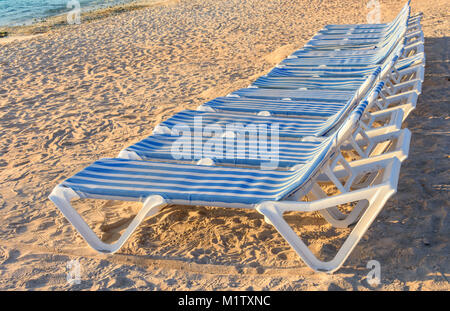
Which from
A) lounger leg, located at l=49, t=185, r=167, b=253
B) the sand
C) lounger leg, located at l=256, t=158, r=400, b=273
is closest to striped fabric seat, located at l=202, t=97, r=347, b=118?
the sand

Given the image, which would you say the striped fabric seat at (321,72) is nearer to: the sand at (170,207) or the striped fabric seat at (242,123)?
the sand at (170,207)

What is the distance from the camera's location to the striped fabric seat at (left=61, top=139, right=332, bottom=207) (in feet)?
8.66

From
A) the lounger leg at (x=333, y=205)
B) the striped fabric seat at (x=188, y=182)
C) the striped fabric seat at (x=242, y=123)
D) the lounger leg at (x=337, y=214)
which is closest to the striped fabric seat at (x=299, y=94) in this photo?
the striped fabric seat at (x=242, y=123)

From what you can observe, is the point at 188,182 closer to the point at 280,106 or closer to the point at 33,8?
the point at 280,106

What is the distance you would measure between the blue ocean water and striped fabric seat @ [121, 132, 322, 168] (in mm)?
17464

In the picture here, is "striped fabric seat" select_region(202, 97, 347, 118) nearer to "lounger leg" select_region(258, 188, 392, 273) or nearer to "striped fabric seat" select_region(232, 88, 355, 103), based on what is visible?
"striped fabric seat" select_region(232, 88, 355, 103)

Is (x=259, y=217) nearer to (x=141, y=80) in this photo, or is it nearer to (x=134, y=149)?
(x=134, y=149)

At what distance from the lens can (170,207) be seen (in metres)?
3.50

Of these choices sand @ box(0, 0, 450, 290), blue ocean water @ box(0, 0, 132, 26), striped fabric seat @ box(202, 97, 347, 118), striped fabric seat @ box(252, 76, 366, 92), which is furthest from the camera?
blue ocean water @ box(0, 0, 132, 26)

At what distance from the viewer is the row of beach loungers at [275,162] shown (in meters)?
2.56

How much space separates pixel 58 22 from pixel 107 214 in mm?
15067

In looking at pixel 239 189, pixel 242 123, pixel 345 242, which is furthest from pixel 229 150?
pixel 345 242

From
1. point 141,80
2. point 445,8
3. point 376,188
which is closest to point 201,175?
point 376,188

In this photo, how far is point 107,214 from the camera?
344 cm
